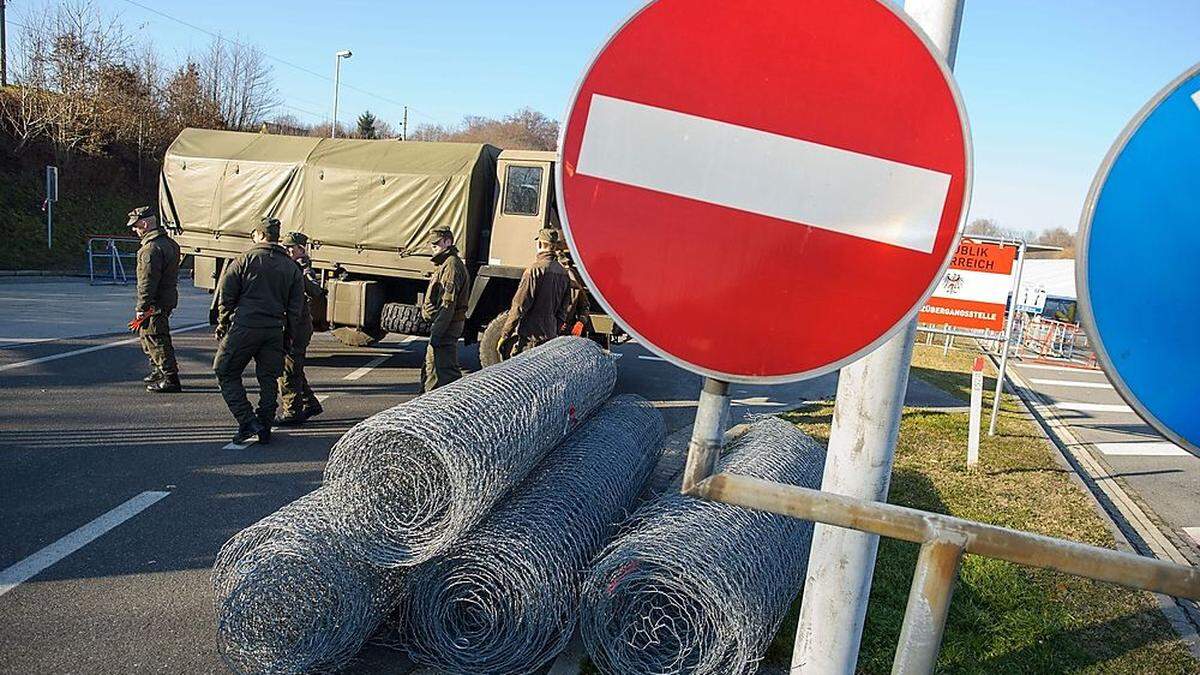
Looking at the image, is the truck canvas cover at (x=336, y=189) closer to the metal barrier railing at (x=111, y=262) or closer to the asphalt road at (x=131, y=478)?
the asphalt road at (x=131, y=478)

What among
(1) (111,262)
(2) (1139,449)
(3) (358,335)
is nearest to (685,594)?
(3) (358,335)

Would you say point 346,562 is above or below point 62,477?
above

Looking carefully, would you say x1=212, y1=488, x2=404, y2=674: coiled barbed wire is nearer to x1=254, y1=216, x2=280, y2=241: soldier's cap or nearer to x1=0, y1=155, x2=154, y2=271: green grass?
x1=254, y1=216, x2=280, y2=241: soldier's cap

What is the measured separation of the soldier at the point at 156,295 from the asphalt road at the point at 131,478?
338 mm

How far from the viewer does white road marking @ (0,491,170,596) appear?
14.4 ft

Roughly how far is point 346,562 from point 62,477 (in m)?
3.79

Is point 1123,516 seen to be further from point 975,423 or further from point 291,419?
point 291,419

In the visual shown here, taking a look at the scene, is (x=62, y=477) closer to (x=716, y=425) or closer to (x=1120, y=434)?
(x=716, y=425)

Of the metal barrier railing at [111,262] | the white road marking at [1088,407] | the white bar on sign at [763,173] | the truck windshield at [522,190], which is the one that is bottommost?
the metal barrier railing at [111,262]

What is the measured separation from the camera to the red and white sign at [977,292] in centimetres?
947

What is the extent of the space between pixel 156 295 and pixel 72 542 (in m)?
4.84

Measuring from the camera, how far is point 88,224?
1094 inches

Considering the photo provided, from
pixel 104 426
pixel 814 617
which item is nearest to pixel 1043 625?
pixel 814 617

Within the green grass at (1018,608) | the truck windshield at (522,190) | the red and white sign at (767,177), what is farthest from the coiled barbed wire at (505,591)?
the truck windshield at (522,190)
